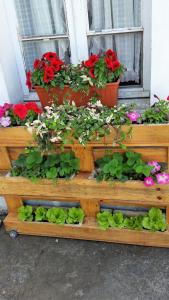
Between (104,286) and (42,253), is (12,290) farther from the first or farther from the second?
(104,286)

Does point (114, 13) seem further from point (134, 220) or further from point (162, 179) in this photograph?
point (134, 220)

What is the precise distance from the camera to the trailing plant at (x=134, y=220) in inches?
92.4

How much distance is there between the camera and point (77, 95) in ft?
7.53

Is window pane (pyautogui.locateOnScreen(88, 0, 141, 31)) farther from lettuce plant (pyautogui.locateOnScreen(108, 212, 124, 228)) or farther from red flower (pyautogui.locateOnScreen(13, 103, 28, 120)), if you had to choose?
lettuce plant (pyautogui.locateOnScreen(108, 212, 124, 228))

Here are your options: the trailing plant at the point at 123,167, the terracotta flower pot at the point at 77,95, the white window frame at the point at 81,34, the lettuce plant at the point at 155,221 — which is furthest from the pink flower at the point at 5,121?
the lettuce plant at the point at 155,221

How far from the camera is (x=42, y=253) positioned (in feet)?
8.34

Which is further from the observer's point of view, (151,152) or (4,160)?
(4,160)

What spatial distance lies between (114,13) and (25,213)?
1.84 metres

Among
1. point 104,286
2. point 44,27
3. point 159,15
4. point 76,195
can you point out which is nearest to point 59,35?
point 44,27

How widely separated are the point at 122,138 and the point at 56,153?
0.58 metres

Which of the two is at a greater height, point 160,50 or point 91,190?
point 160,50

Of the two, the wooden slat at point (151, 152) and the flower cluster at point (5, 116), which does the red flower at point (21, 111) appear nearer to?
the flower cluster at point (5, 116)

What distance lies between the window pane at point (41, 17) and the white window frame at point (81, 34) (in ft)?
0.14

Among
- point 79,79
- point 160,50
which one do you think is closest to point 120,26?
point 160,50
